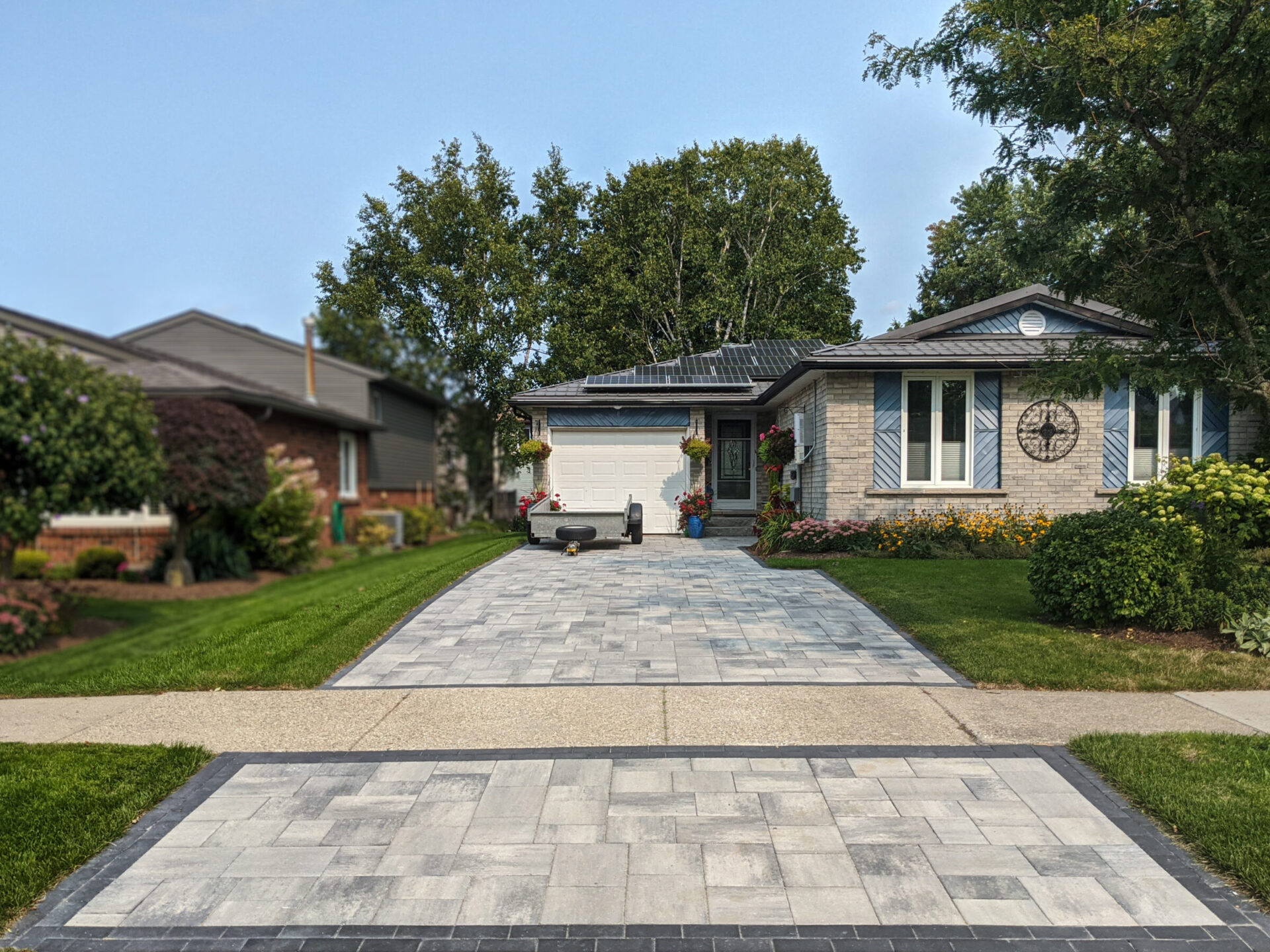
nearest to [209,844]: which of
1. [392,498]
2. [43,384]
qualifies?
[43,384]

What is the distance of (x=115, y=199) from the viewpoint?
13.6 metres

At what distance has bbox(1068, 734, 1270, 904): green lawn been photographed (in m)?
3.31

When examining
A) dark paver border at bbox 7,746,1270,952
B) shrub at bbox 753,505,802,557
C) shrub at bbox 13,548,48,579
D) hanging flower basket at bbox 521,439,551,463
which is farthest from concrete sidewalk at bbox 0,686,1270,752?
hanging flower basket at bbox 521,439,551,463

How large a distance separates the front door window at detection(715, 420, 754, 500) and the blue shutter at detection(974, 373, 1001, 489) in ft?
20.0

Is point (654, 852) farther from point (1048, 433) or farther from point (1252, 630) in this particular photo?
point (1048, 433)

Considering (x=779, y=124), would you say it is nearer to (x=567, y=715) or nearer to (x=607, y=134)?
(x=607, y=134)

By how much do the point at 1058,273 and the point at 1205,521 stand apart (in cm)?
279

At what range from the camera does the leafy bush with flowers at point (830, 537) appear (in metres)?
13.1

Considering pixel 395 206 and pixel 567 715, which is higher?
pixel 395 206

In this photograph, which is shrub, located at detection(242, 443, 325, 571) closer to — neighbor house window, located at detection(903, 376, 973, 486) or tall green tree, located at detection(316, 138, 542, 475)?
tall green tree, located at detection(316, 138, 542, 475)

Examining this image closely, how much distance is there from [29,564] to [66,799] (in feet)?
45.2

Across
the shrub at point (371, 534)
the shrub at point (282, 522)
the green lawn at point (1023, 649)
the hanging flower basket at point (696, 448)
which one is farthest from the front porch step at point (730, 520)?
the shrub at point (371, 534)

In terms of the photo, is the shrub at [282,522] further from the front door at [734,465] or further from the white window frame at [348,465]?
the front door at [734,465]

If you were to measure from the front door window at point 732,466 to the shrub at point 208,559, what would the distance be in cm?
1035
